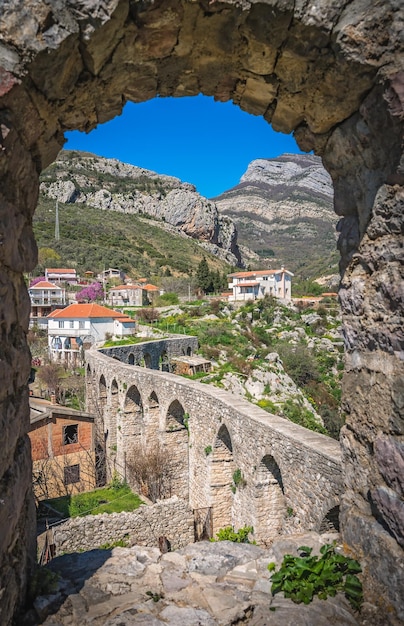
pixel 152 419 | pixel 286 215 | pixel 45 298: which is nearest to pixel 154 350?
pixel 152 419

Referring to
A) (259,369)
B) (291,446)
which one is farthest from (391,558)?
(259,369)

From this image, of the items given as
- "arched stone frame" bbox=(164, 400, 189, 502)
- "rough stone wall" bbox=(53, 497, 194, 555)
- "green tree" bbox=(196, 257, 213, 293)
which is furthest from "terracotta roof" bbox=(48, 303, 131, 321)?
"rough stone wall" bbox=(53, 497, 194, 555)

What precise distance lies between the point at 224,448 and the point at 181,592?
8.50 metres

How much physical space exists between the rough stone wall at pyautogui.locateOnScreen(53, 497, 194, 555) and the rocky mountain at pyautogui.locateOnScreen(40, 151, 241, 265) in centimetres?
7907

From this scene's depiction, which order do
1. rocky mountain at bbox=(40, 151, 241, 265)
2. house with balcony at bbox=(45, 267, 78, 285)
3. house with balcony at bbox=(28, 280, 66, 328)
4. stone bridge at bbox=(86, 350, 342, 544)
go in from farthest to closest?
rocky mountain at bbox=(40, 151, 241, 265) → house with balcony at bbox=(45, 267, 78, 285) → house with balcony at bbox=(28, 280, 66, 328) → stone bridge at bbox=(86, 350, 342, 544)

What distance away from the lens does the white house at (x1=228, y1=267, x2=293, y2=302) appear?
49884 mm

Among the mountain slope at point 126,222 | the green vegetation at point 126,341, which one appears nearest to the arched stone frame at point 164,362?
the green vegetation at point 126,341

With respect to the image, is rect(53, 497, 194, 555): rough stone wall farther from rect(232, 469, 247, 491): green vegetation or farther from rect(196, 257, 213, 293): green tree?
rect(196, 257, 213, 293): green tree

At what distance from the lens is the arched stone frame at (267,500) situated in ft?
29.8

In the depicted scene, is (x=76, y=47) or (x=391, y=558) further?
(x=391, y=558)

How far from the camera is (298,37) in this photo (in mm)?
2744

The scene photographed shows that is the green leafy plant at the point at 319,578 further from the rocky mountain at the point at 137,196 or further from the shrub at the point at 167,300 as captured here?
the rocky mountain at the point at 137,196

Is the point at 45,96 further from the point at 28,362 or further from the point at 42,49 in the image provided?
the point at 28,362

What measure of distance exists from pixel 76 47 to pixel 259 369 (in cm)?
2270
